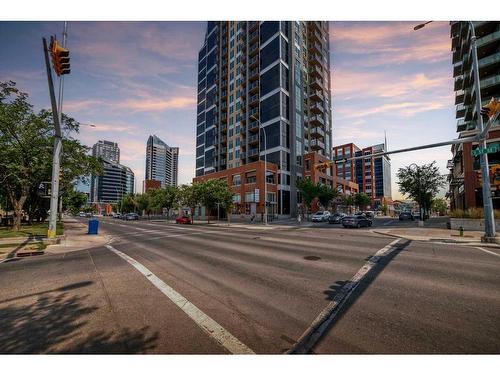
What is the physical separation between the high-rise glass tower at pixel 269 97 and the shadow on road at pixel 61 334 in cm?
4528

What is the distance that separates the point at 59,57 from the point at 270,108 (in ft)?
164

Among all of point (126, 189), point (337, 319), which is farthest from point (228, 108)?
point (126, 189)

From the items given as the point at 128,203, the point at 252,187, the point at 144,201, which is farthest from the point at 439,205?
the point at 128,203

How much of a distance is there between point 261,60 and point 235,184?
104 feet

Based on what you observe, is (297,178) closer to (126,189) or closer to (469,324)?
(469,324)

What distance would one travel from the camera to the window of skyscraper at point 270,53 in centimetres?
5450

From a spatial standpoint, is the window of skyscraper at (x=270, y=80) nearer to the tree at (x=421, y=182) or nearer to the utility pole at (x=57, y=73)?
the tree at (x=421, y=182)

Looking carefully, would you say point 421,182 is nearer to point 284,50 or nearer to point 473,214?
point 473,214

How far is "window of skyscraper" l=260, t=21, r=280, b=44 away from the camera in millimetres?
54844

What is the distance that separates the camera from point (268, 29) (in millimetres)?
56938

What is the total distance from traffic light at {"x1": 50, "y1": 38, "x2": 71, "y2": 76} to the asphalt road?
282 inches

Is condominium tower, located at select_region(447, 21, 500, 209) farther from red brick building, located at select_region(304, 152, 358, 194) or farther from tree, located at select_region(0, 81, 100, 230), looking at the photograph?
tree, located at select_region(0, 81, 100, 230)

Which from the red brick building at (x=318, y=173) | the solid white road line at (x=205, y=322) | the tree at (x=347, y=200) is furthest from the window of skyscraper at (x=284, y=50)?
the solid white road line at (x=205, y=322)

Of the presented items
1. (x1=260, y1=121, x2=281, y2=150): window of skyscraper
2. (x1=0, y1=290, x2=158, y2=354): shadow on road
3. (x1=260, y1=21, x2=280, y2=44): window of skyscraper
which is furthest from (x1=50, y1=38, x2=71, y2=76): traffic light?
(x1=260, y1=21, x2=280, y2=44): window of skyscraper
